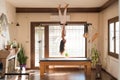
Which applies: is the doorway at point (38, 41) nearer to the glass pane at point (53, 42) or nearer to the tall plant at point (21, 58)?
the glass pane at point (53, 42)

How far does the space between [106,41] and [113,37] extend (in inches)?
39.5

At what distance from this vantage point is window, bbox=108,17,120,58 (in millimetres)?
6196

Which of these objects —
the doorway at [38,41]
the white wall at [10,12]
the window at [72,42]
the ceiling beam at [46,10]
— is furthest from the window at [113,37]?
the white wall at [10,12]

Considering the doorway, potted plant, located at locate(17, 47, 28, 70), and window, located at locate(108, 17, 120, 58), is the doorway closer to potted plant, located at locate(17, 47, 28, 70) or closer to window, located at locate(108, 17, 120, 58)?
potted plant, located at locate(17, 47, 28, 70)

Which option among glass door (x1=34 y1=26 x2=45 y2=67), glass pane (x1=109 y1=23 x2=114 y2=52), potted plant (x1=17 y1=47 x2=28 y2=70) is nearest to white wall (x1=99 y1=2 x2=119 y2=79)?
glass pane (x1=109 y1=23 x2=114 y2=52)

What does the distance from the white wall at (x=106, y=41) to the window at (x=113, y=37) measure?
182mm

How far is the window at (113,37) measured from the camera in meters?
6.20

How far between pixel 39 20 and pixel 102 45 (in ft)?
10.0

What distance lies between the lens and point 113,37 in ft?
21.6

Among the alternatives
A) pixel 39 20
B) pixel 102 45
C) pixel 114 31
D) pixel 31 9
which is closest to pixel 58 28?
pixel 39 20

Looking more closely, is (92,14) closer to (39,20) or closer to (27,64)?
(39,20)

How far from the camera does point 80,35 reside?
8578 mm

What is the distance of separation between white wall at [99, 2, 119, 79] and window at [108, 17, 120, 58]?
0.18 m

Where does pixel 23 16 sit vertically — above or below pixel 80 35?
above
